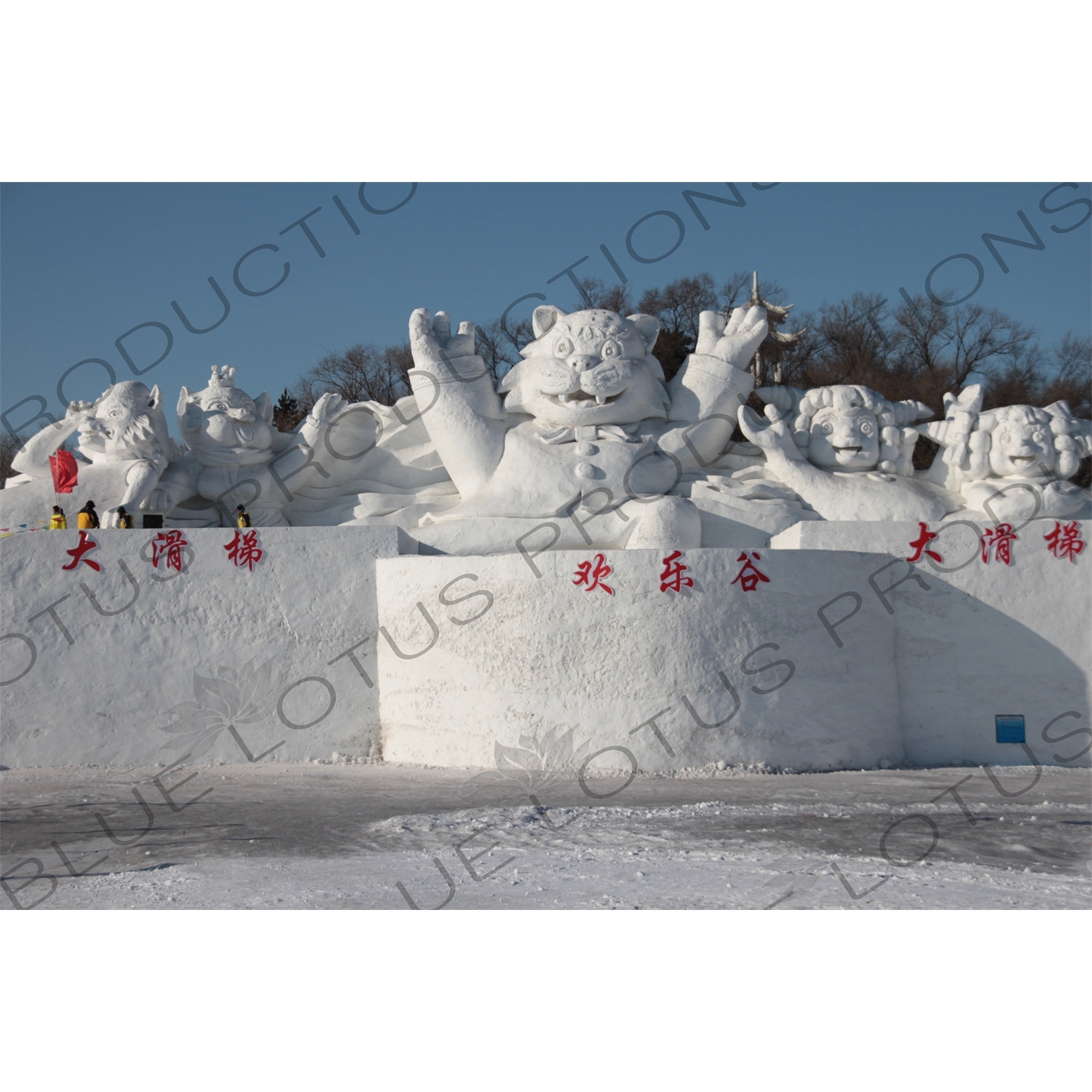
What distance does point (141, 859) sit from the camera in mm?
5383

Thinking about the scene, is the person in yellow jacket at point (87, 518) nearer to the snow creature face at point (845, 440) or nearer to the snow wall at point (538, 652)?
the snow wall at point (538, 652)

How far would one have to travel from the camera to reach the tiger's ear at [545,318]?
10.3m

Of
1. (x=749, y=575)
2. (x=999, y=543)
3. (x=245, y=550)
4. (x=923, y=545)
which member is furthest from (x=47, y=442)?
(x=999, y=543)

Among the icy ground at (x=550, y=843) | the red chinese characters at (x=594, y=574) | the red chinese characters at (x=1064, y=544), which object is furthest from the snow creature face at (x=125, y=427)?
the red chinese characters at (x=1064, y=544)

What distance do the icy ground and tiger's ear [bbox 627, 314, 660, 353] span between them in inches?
167

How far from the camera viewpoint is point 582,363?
32.4 ft

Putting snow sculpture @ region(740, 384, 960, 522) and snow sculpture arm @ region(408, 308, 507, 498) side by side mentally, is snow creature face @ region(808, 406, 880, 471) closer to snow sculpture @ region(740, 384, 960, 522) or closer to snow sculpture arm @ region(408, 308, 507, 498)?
snow sculpture @ region(740, 384, 960, 522)

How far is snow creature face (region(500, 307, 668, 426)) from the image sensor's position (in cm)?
987

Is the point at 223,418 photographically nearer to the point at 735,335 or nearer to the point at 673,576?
the point at 673,576

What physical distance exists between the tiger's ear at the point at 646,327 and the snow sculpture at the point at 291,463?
2078mm

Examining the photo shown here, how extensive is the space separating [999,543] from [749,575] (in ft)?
7.59

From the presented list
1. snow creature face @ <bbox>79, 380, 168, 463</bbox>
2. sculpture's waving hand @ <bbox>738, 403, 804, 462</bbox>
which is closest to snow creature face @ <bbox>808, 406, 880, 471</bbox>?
sculpture's waving hand @ <bbox>738, 403, 804, 462</bbox>

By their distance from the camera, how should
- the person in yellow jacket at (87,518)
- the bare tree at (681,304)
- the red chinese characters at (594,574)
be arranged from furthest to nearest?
the bare tree at (681,304), the person in yellow jacket at (87,518), the red chinese characters at (594,574)

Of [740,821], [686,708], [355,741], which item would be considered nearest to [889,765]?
[686,708]
